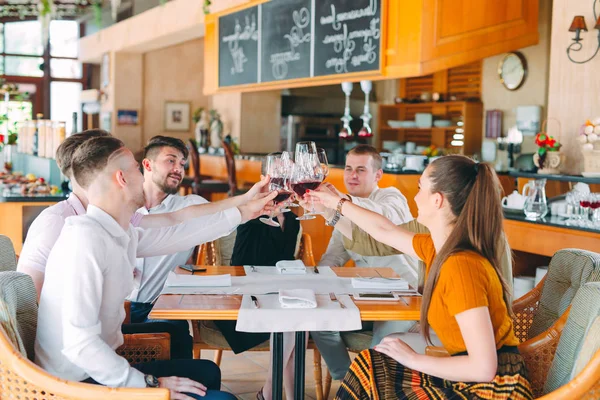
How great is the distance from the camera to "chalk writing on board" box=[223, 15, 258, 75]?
820 cm

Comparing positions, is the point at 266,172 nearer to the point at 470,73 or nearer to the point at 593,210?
the point at 593,210

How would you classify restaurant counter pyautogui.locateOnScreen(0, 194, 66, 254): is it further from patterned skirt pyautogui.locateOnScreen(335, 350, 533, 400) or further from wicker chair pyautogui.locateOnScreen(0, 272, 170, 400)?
patterned skirt pyautogui.locateOnScreen(335, 350, 533, 400)

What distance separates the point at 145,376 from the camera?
80.3 inches

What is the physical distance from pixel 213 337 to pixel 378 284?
3.11 ft

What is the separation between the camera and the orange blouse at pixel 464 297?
2.00 meters

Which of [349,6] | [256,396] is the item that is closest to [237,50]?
[349,6]

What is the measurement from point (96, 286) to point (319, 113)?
1009 centimetres

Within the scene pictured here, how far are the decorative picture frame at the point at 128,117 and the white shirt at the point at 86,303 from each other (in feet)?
40.6

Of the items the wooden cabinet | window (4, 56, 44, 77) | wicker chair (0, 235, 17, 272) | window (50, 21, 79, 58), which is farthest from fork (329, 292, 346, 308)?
window (50, 21, 79, 58)

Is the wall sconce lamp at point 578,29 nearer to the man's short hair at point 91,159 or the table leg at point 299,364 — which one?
the table leg at point 299,364

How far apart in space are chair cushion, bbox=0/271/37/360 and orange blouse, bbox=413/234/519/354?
1.21m

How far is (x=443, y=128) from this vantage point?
1063 centimetres

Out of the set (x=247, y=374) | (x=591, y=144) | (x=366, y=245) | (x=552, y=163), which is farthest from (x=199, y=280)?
(x=552, y=163)

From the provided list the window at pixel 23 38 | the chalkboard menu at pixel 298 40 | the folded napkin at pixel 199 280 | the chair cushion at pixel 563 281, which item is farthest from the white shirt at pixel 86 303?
the window at pixel 23 38
